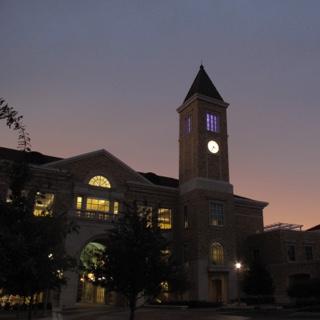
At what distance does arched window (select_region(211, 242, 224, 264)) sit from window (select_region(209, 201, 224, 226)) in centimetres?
Result: 232

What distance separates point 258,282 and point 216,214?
8337 mm

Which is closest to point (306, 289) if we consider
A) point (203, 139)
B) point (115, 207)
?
point (203, 139)

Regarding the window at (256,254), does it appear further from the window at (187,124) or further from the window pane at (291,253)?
the window at (187,124)

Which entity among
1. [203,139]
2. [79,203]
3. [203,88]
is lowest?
[79,203]

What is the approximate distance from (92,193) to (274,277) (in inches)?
833

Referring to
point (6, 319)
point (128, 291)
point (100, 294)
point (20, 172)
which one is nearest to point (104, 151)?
point (100, 294)

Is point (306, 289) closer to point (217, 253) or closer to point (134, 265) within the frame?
point (217, 253)

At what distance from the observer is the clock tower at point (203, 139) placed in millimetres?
46062

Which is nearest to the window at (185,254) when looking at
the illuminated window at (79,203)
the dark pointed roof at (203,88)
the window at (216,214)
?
the window at (216,214)

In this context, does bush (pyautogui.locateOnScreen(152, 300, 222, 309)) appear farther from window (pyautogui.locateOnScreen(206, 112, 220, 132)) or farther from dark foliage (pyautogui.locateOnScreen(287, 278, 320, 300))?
window (pyautogui.locateOnScreen(206, 112, 220, 132))

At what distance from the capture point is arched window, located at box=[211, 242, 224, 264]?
43200 mm

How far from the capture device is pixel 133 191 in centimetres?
4550

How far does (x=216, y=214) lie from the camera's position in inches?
1781

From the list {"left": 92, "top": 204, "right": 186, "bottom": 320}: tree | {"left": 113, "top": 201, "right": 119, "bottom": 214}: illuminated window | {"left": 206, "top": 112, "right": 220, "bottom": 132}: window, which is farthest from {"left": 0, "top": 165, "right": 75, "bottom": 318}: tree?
{"left": 206, "top": 112, "right": 220, "bottom": 132}: window
